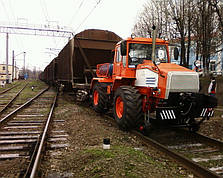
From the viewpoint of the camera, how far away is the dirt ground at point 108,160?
3.73m

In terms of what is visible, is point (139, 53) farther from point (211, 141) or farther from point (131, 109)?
point (211, 141)

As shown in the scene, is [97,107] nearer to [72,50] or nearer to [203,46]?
[72,50]

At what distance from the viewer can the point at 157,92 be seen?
18.5 feet

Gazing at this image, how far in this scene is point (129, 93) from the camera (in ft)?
19.9

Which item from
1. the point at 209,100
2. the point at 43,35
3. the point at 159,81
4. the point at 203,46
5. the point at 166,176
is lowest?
the point at 166,176

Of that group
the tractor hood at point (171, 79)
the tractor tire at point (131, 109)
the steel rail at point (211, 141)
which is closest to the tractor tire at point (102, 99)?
the tractor tire at point (131, 109)

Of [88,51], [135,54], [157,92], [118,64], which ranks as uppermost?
[88,51]

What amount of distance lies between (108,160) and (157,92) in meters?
2.36

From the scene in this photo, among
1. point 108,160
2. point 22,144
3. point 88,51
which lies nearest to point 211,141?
point 108,160

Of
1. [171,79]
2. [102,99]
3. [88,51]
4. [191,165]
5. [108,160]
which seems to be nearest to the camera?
[191,165]

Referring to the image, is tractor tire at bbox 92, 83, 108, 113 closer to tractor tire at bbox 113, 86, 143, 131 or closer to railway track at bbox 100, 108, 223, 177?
tractor tire at bbox 113, 86, 143, 131

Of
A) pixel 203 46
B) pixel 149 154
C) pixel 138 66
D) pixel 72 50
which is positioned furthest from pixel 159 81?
pixel 203 46

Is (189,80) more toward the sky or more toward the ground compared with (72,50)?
more toward the ground

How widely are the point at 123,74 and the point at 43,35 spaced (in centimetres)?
2208
